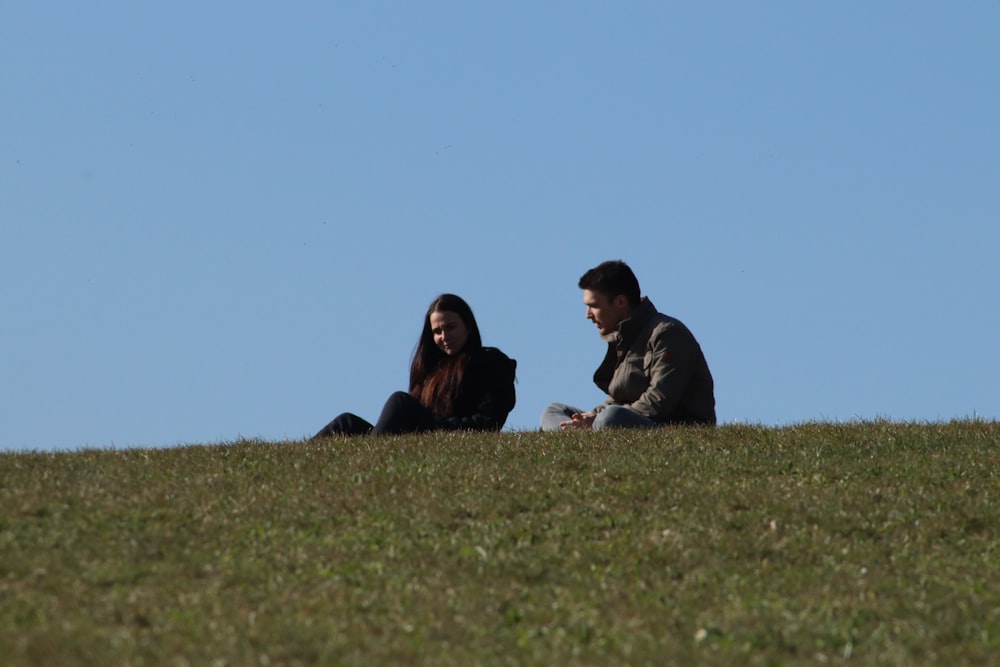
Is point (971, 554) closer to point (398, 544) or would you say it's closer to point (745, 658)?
point (745, 658)

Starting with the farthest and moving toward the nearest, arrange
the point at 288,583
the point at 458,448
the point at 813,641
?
the point at 458,448 < the point at 288,583 < the point at 813,641

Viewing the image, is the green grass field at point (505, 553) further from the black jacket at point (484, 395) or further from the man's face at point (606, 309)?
the man's face at point (606, 309)

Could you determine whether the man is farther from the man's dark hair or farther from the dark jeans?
the dark jeans

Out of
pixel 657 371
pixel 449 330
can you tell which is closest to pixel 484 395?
pixel 449 330

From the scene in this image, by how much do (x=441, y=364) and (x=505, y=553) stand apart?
285 inches

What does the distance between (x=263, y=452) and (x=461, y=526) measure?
16.4 feet

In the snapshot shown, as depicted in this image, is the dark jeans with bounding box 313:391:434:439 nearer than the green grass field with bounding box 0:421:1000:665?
No

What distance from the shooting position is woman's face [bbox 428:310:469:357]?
760 inches

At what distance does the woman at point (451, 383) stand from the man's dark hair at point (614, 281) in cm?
164

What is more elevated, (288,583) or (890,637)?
(288,583)

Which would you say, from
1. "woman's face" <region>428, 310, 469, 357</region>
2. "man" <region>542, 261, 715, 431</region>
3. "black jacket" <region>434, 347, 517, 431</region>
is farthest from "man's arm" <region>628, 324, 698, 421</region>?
"woman's face" <region>428, 310, 469, 357</region>

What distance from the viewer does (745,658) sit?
1002cm

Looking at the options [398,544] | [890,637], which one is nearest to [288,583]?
[398,544]

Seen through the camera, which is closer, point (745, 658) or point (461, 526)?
point (745, 658)
